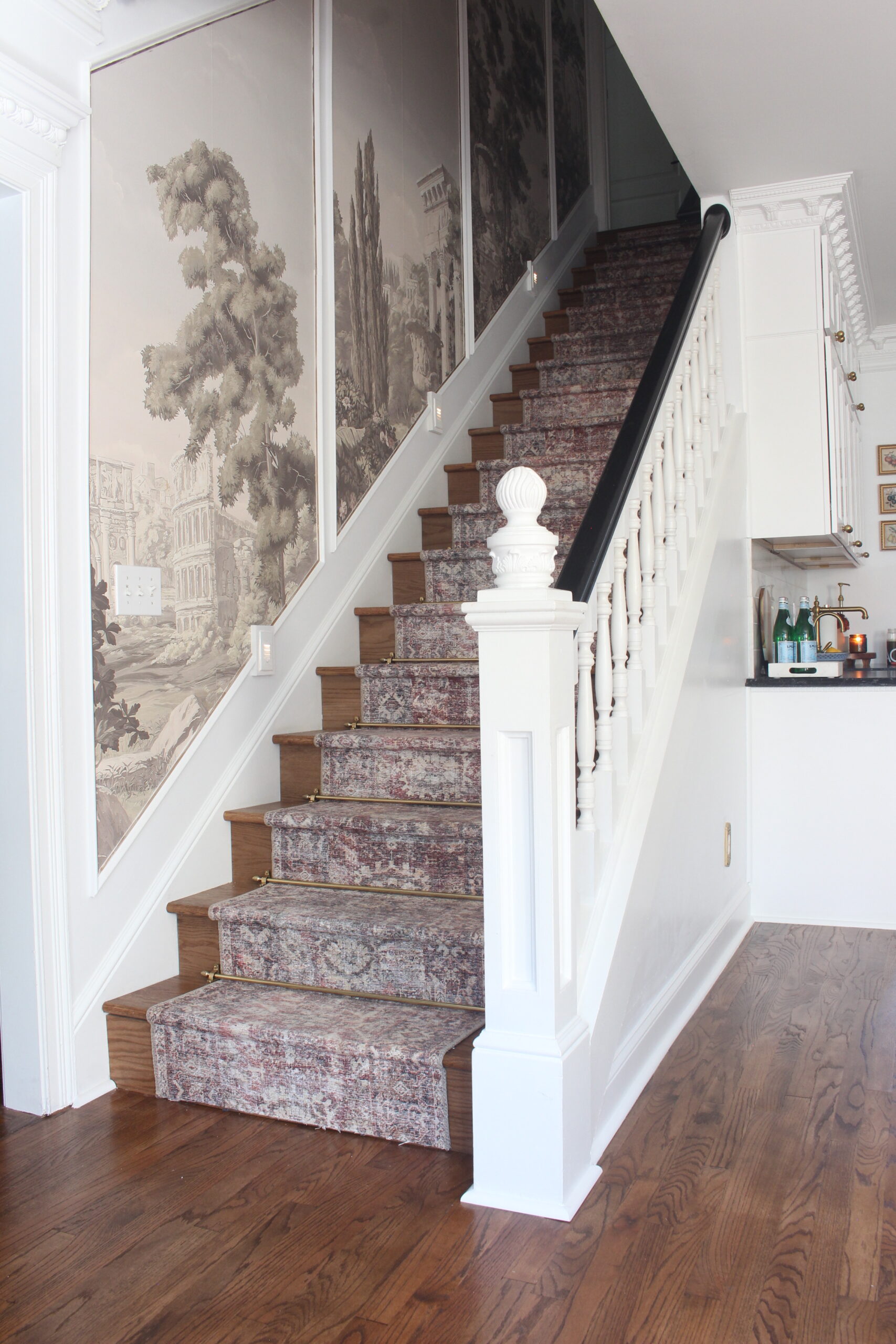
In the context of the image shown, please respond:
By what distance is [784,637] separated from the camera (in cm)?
394

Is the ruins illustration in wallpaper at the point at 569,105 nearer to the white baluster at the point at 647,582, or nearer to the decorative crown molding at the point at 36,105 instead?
the white baluster at the point at 647,582

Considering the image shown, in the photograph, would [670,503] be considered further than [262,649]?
No

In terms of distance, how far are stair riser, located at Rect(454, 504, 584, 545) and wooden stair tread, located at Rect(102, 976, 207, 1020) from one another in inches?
68.3

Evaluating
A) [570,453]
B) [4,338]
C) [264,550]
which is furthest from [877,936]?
[4,338]

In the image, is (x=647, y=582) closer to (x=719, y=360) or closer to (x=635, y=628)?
(x=635, y=628)

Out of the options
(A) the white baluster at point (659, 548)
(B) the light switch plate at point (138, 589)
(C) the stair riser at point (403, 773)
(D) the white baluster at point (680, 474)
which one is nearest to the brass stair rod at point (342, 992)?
(C) the stair riser at point (403, 773)

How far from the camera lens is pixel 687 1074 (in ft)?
7.72

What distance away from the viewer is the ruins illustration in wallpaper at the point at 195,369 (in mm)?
2377

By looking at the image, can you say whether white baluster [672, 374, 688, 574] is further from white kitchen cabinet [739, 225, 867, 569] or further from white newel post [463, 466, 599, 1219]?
white newel post [463, 466, 599, 1219]

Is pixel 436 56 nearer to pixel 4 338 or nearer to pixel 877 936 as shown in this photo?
pixel 4 338

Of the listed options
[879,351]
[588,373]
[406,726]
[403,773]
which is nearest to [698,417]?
[406,726]

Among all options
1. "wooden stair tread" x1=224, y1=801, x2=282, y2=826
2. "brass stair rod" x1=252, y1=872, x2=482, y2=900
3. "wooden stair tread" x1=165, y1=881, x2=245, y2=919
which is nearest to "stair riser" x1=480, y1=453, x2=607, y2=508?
"wooden stair tread" x1=224, y1=801, x2=282, y2=826

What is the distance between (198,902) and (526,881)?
41.2 inches

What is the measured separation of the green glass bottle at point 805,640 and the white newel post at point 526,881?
2.26m
